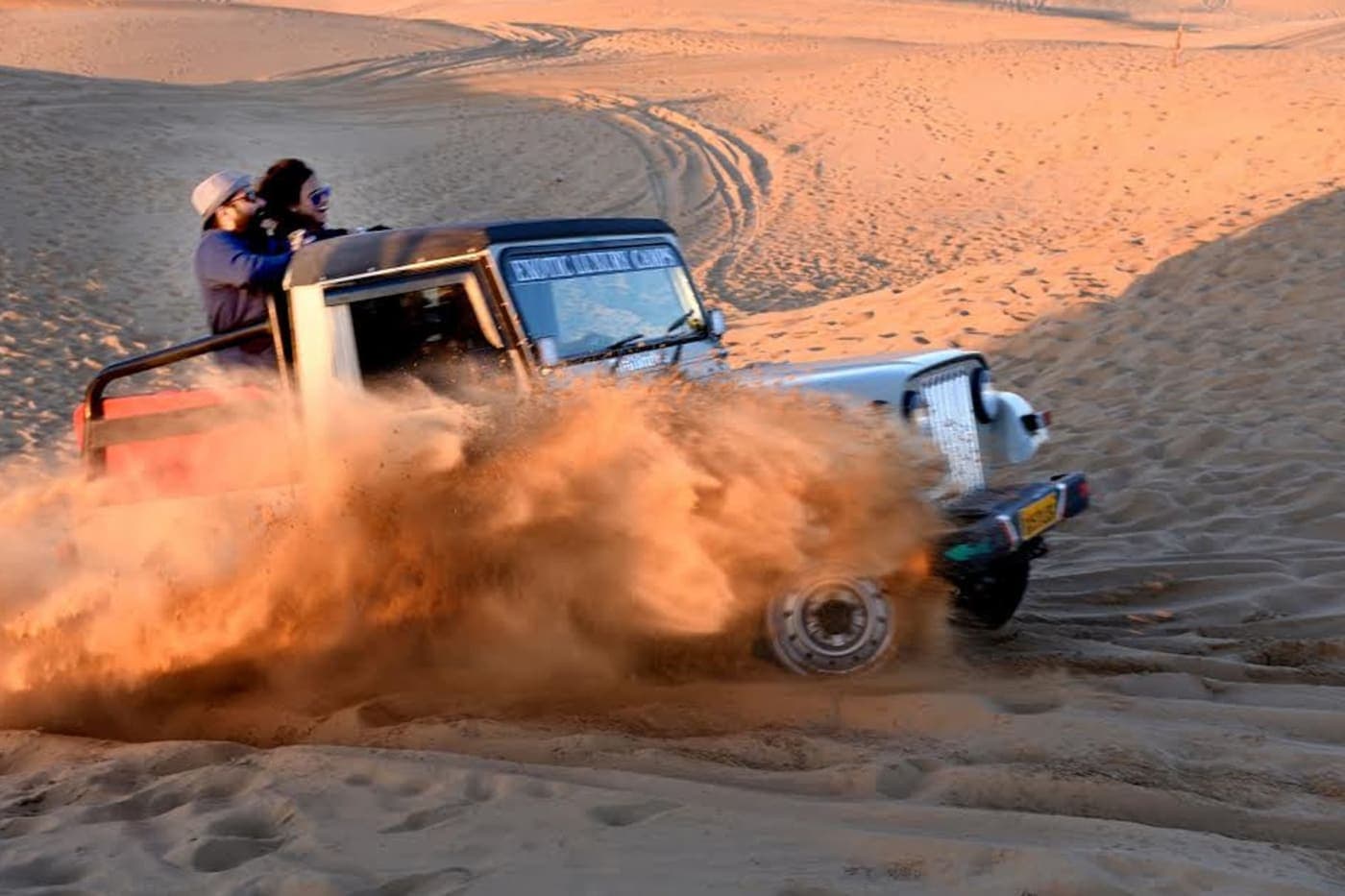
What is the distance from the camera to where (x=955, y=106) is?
87.6 feet

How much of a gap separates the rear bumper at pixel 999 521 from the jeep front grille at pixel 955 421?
161 mm

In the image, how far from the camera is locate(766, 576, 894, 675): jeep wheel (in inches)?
173

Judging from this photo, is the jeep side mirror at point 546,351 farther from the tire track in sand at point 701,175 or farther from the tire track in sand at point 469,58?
the tire track in sand at point 469,58

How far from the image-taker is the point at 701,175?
21.8 metres

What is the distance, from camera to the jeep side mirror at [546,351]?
15.3 feet

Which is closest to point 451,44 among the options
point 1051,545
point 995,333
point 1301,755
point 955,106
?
point 955,106

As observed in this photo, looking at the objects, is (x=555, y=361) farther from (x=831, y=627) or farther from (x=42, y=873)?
(x=42, y=873)

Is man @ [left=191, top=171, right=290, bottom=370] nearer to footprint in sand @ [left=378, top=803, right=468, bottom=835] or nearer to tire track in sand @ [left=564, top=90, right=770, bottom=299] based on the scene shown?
footprint in sand @ [left=378, top=803, right=468, bottom=835]

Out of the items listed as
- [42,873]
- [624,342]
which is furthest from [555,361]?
[42,873]

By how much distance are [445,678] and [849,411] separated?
1.56 metres

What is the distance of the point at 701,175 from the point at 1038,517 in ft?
58.1

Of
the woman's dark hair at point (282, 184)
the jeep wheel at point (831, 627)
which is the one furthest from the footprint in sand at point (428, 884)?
the woman's dark hair at point (282, 184)

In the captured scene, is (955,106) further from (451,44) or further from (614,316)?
(614,316)

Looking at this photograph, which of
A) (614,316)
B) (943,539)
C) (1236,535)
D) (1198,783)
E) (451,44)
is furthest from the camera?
(451,44)
